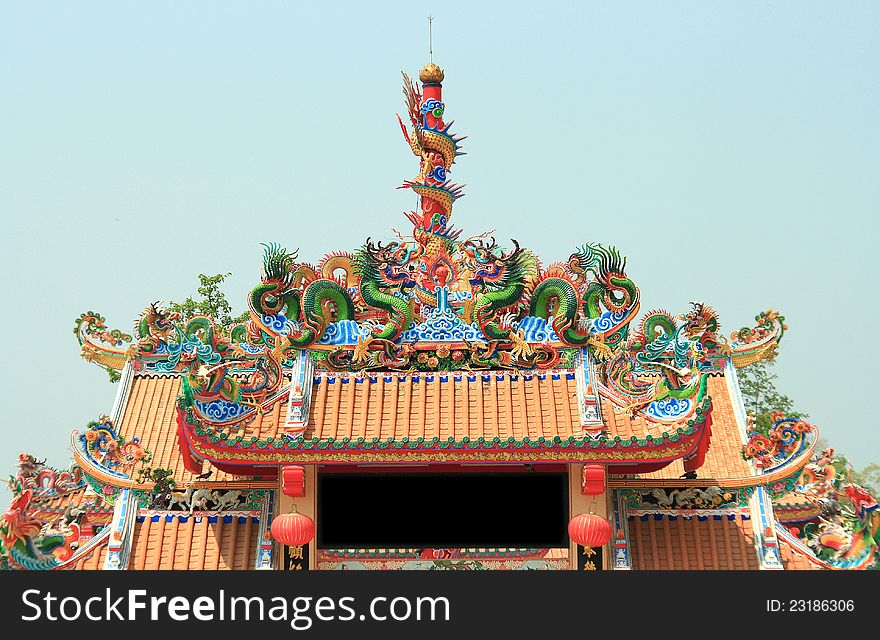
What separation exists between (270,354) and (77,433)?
2.04 meters

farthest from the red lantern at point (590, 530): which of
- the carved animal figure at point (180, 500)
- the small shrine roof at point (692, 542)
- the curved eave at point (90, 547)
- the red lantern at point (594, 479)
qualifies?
the curved eave at point (90, 547)

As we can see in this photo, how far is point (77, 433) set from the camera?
44.7 feet

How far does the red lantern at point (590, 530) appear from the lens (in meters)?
12.6

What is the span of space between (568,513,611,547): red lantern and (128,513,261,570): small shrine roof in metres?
3.07

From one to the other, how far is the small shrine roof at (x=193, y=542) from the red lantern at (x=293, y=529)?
680 mm

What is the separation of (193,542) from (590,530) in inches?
151

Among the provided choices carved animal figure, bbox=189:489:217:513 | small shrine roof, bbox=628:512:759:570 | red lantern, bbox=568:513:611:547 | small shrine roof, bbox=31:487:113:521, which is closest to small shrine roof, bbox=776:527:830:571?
small shrine roof, bbox=628:512:759:570

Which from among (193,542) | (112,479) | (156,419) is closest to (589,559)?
(193,542)

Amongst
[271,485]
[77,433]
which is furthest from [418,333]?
[77,433]

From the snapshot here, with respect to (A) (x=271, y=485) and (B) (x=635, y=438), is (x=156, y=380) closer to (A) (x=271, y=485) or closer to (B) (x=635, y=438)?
(A) (x=271, y=485)

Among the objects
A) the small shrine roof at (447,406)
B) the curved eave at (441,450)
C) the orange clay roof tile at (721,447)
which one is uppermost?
the orange clay roof tile at (721,447)

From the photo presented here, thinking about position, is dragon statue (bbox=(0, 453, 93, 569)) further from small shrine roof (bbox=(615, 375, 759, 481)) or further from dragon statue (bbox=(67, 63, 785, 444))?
small shrine roof (bbox=(615, 375, 759, 481))

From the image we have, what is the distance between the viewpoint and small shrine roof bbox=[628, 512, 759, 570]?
524 inches

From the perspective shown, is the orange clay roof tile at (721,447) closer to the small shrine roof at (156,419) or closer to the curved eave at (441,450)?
the curved eave at (441,450)
